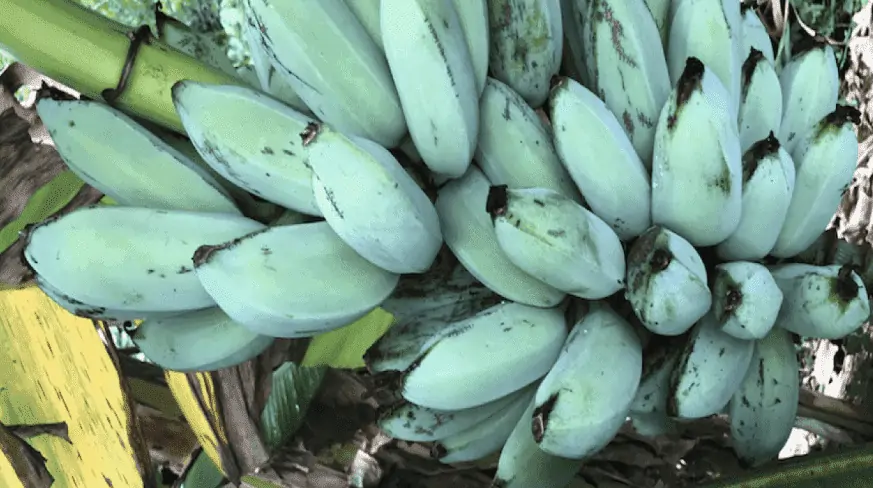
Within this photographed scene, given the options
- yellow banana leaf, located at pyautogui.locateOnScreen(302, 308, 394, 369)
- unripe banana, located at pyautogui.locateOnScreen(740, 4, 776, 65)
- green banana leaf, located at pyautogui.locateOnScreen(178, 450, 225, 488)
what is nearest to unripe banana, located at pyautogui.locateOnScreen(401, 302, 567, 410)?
unripe banana, located at pyautogui.locateOnScreen(740, 4, 776, 65)

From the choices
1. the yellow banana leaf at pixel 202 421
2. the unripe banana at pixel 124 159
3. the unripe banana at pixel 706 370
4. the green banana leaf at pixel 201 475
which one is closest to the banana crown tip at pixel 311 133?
the unripe banana at pixel 124 159

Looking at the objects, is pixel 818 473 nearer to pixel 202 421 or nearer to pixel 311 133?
pixel 311 133

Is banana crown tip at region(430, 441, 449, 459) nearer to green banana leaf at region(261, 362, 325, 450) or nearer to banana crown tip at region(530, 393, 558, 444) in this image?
banana crown tip at region(530, 393, 558, 444)

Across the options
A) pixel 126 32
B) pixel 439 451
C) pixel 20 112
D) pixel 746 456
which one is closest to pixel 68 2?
pixel 126 32

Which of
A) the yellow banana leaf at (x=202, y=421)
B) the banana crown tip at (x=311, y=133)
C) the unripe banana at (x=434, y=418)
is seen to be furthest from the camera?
the yellow banana leaf at (x=202, y=421)

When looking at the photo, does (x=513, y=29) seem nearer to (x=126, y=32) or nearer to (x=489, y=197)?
(x=489, y=197)

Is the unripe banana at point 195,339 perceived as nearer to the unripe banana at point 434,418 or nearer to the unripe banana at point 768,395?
the unripe banana at point 434,418

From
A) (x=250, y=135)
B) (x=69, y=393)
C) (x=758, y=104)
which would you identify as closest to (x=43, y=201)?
(x=69, y=393)
